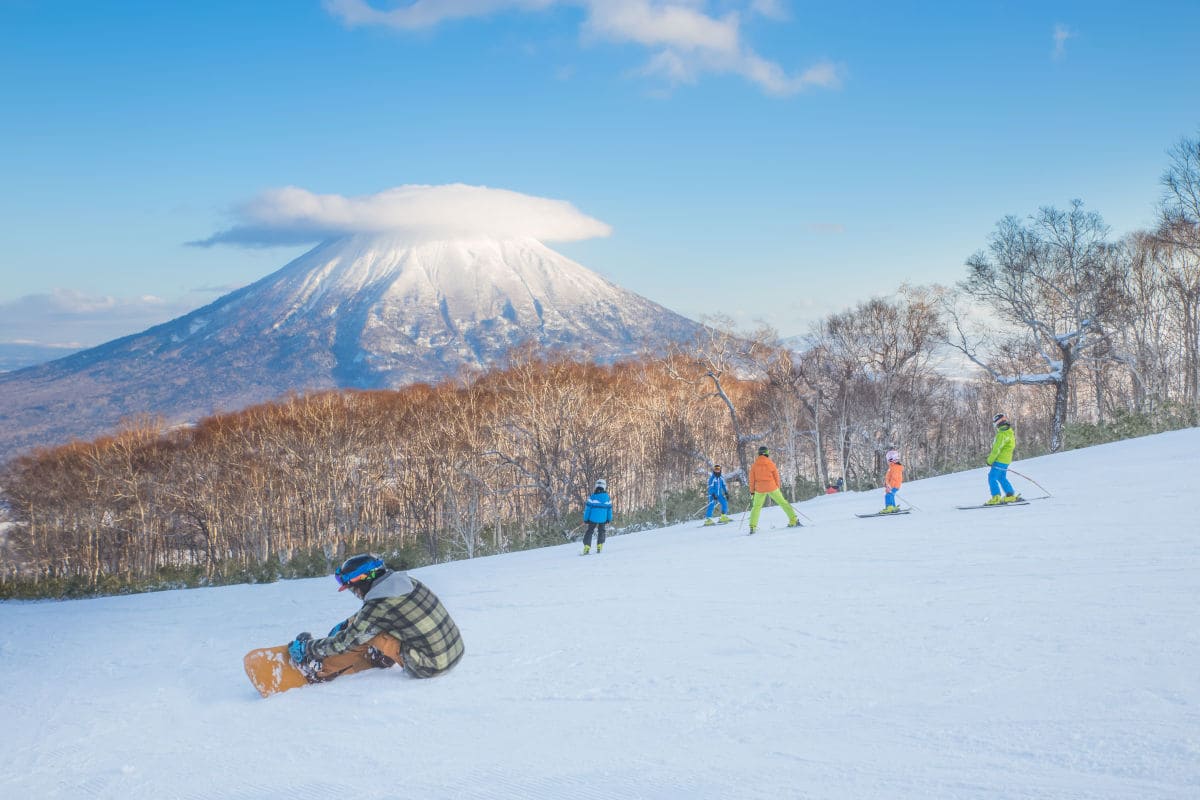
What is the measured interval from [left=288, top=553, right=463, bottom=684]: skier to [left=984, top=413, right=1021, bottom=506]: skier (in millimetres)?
10690

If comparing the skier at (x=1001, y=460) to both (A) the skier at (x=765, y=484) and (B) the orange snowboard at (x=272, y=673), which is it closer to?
(A) the skier at (x=765, y=484)

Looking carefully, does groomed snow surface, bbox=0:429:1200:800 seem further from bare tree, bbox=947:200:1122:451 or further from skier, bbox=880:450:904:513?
bare tree, bbox=947:200:1122:451

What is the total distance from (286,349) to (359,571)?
17938cm

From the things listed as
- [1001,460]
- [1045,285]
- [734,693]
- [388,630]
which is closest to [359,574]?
[388,630]

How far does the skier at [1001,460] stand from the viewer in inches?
515

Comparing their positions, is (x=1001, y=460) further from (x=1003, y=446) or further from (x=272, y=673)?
(x=272, y=673)

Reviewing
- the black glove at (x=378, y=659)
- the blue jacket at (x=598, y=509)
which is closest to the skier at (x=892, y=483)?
the blue jacket at (x=598, y=509)

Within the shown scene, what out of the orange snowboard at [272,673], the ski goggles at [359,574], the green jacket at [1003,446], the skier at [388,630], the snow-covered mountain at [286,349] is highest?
the snow-covered mountain at [286,349]

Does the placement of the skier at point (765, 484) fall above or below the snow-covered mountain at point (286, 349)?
below

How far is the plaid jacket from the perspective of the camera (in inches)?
253

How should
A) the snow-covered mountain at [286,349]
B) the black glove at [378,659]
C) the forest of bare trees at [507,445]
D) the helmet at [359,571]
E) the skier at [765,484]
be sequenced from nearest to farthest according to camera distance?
the helmet at [359,571]
the black glove at [378,659]
the skier at [765,484]
the forest of bare trees at [507,445]
the snow-covered mountain at [286,349]

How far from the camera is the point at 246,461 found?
→ 4916 centimetres

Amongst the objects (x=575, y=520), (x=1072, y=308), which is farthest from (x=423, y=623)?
(x=1072, y=308)

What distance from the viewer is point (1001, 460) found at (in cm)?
1326
